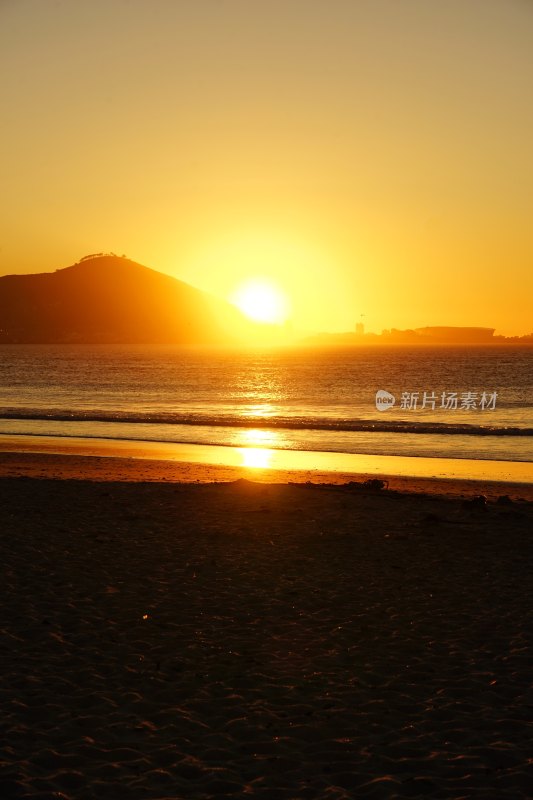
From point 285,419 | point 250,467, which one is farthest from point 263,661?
point 285,419

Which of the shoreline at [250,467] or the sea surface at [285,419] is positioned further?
the sea surface at [285,419]

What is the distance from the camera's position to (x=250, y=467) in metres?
29.0

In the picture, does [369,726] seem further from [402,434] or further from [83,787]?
[402,434]

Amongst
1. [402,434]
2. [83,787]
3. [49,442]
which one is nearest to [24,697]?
[83,787]

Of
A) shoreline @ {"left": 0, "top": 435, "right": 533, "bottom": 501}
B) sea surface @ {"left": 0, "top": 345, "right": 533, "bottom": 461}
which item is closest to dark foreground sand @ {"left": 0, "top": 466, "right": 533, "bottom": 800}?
shoreline @ {"left": 0, "top": 435, "right": 533, "bottom": 501}

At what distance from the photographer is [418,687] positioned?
8203 millimetres

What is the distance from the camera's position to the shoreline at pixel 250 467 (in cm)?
2495

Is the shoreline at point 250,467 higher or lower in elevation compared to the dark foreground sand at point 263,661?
lower

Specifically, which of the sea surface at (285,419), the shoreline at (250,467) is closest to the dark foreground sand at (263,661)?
the shoreline at (250,467)

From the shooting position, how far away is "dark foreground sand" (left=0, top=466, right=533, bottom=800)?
6.41 m

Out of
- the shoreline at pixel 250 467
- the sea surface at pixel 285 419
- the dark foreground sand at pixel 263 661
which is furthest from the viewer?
the sea surface at pixel 285 419

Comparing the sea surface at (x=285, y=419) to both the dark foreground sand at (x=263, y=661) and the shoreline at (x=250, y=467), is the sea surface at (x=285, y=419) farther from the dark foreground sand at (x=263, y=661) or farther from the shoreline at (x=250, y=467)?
the dark foreground sand at (x=263, y=661)

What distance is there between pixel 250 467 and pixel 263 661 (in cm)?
2007

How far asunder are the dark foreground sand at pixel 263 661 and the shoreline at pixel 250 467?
27.0 ft
